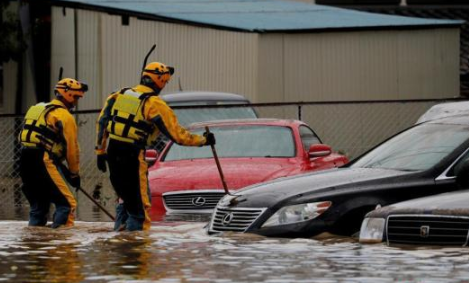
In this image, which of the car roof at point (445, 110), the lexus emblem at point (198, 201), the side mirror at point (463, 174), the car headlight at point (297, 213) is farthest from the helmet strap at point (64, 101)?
the side mirror at point (463, 174)

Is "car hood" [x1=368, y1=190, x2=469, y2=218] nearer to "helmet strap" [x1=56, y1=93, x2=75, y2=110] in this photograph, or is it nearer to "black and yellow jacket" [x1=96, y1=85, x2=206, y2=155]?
"black and yellow jacket" [x1=96, y1=85, x2=206, y2=155]

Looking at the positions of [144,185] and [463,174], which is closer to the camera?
[463,174]

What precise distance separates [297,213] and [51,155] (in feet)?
13.4

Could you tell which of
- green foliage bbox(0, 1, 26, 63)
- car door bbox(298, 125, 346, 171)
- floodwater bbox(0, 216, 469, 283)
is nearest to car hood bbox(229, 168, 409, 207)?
floodwater bbox(0, 216, 469, 283)

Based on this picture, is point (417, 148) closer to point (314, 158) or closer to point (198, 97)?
point (314, 158)

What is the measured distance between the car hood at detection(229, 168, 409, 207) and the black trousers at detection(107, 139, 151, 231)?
4.73ft

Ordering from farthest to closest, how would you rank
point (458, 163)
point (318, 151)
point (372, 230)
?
point (318, 151), point (458, 163), point (372, 230)

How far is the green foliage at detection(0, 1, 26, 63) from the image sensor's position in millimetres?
33219

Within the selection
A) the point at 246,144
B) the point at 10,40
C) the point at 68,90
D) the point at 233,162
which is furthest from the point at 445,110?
the point at 10,40

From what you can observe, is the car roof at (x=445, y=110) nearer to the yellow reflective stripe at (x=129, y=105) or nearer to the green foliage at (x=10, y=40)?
the yellow reflective stripe at (x=129, y=105)

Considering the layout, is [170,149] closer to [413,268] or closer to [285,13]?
[413,268]

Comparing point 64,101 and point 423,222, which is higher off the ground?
point 64,101

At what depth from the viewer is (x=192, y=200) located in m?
17.6

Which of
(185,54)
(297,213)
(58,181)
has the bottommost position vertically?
(297,213)
